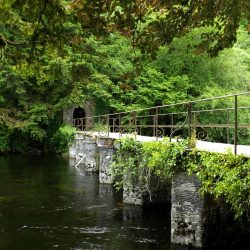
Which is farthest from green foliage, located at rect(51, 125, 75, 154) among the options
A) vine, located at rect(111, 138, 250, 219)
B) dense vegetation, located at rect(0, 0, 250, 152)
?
vine, located at rect(111, 138, 250, 219)

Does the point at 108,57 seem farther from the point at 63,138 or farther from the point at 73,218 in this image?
the point at 73,218

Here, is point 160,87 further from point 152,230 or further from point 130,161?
point 152,230

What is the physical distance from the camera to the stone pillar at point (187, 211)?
905 centimetres

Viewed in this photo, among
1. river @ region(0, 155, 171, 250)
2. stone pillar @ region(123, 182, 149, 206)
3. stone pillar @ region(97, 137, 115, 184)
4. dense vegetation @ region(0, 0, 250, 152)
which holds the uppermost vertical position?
dense vegetation @ region(0, 0, 250, 152)

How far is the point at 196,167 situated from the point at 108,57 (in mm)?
20771

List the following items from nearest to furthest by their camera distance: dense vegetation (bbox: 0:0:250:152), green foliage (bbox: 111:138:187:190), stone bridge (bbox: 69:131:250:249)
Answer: dense vegetation (bbox: 0:0:250:152), stone bridge (bbox: 69:131:250:249), green foliage (bbox: 111:138:187:190)

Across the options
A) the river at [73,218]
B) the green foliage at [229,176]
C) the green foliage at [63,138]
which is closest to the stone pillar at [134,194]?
the river at [73,218]

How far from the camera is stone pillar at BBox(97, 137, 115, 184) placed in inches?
675

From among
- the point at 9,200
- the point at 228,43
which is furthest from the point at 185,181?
the point at 9,200

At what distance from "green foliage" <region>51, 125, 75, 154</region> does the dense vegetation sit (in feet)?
0.52

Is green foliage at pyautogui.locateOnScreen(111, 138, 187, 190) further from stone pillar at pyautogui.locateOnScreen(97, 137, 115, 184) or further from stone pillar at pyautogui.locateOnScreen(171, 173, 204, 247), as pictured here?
stone pillar at pyautogui.locateOnScreen(97, 137, 115, 184)

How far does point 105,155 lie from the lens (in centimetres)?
1778

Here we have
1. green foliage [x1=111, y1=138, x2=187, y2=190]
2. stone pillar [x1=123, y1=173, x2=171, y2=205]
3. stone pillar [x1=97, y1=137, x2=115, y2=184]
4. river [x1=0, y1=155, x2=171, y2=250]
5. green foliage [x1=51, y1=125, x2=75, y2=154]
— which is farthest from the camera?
green foliage [x1=51, y1=125, x2=75, y2=154]

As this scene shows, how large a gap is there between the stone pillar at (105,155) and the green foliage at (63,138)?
11.7 m
